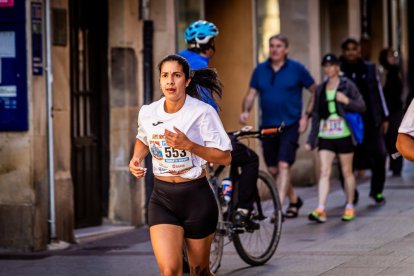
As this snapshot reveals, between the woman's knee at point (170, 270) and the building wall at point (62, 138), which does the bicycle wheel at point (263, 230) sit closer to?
the building wall at point (62, 138)

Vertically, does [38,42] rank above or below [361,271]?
above

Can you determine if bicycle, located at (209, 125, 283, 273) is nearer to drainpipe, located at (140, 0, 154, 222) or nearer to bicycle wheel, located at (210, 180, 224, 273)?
bicycle wheel, located at (210, 180, 224, 273)

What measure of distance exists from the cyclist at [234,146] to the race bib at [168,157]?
2254 mm

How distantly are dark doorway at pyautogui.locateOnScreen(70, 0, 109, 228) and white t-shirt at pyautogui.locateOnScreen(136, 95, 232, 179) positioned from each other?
5970 mm

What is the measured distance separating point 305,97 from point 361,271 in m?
9.05

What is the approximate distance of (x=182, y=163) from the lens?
7.10 metres

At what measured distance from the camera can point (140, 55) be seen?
45.0ft

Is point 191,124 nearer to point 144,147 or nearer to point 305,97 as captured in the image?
point 144,147

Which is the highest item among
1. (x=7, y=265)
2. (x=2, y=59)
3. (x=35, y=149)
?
(x=2, y=59)

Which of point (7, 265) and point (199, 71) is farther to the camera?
point (7, 265)

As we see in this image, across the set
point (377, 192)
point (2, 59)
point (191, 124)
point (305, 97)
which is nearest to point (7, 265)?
point (2, 59)

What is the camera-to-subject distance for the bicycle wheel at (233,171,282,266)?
10.1 metres

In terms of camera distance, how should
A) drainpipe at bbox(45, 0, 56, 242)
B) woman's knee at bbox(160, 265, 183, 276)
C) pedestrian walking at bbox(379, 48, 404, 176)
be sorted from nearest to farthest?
1. woman's knee at bbox(160, 265, 183, 276)
2. drainpipe at bbox(45, 0, 56, 242)
3. pedestrian walking at bbox(379, 48, 404, 176)

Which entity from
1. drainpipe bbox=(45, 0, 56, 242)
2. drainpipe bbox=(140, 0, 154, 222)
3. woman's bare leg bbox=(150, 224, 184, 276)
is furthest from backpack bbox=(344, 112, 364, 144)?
woman's bare leg bbox=(150, 224, 184, 276)
